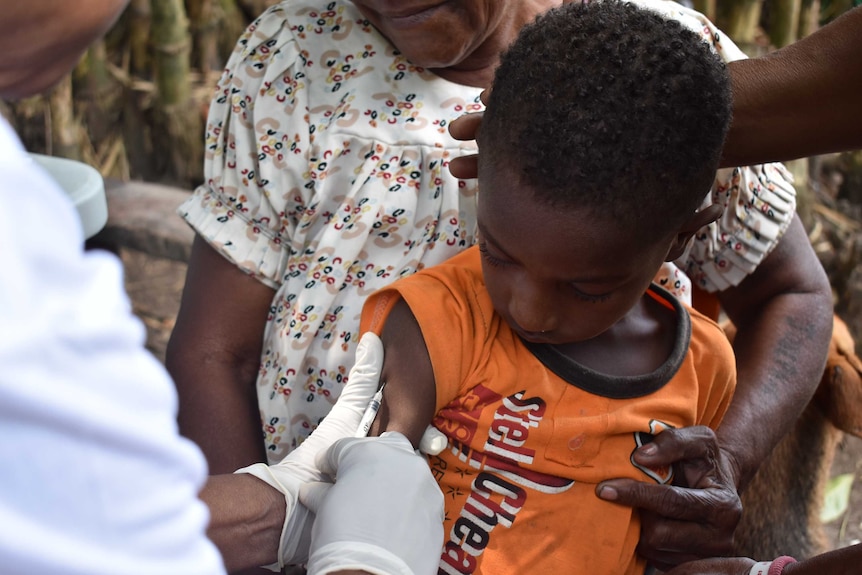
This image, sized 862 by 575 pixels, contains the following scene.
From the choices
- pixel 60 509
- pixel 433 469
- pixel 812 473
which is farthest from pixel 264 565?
pixel 812 473

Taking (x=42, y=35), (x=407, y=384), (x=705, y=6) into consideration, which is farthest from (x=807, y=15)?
(x=42, y=35)

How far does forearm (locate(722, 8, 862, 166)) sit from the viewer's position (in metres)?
1.29

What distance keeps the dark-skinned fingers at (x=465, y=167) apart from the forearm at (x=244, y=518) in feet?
1.86

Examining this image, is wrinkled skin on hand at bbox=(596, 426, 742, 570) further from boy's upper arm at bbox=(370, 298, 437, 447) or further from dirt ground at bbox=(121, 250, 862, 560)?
dirt ground at bbox=(121, 250, 862, 560)

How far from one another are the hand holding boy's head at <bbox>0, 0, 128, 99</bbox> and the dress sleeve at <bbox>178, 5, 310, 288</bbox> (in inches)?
31.2

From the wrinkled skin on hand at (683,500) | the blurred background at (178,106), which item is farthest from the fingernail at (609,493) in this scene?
the blurred background at (178,106)

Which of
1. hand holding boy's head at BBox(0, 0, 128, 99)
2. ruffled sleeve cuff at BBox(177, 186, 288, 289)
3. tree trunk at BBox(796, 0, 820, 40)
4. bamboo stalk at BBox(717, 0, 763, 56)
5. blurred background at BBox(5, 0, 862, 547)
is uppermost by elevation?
hand holding boy's head at BBox(0, 0, 128, 99)

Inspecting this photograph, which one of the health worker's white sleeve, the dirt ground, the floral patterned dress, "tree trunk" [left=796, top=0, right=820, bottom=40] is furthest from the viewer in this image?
"tree trunk" [left=796, top=0, right=820, bottom=40]

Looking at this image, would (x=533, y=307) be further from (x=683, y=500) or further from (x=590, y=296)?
(x=683, y=500)

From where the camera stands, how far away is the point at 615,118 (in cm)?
112

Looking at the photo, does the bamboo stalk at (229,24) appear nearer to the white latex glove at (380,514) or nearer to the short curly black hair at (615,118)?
the short curly black hair at (615,118)

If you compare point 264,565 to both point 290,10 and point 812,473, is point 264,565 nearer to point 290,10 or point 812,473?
point 290,10

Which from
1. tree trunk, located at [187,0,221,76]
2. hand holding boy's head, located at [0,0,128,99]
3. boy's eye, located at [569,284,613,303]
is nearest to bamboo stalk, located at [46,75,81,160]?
tree trunk, located at [187,0,221,76]

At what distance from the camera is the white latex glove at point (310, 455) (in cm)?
131
